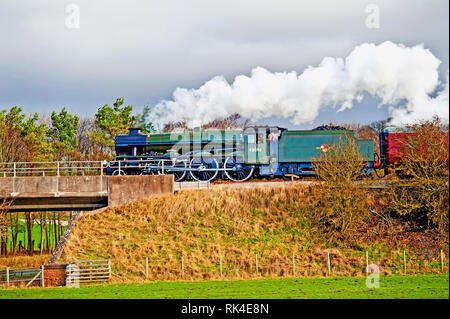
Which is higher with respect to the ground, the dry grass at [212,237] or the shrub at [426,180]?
the shrub at [426,180]

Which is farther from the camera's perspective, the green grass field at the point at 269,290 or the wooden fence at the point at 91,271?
the wooden fence at the point at 91,271

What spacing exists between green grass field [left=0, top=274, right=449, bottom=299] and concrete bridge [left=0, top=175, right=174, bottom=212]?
7036 millimetres

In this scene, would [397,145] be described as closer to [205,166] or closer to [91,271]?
[205,166]

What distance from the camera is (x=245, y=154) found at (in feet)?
97.1

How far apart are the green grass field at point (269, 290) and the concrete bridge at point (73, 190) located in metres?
7.04

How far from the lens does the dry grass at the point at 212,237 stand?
2192 centimetres

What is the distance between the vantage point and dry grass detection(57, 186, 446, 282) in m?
21.9

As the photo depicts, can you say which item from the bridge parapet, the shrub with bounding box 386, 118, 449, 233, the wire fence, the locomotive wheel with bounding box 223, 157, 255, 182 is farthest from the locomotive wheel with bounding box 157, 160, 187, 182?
the shrub with bounding box 386, 118, 449, 233

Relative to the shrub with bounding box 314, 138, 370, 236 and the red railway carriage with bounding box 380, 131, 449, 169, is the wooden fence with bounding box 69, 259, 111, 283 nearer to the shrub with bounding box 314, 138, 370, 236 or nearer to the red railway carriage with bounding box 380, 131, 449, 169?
the shrub with bounding box 314, 138, 370, 236

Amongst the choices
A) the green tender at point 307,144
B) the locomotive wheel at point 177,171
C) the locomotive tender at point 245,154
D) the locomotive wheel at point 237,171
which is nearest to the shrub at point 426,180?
the green tender at point 307,144

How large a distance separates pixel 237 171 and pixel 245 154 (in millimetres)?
1299

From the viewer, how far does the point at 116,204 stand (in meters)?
26.6

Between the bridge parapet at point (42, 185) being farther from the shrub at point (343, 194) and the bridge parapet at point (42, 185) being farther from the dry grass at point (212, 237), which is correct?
the shrub at point (343, 194)

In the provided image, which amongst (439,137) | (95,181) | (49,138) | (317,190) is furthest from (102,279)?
(49,138)
